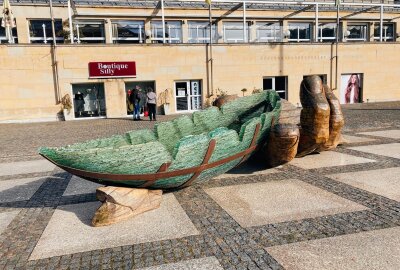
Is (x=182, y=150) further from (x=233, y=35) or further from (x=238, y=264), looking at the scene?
(x=233, y=35)

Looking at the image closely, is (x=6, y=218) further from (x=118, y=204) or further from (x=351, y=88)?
(x=351, y=88)

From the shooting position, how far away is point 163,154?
16.2 ft

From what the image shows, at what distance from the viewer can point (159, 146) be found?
16.2ft

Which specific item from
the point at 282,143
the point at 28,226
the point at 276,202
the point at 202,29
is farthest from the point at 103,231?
the point at 202,29

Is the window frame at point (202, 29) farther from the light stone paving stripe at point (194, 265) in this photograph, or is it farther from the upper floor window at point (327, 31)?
the light stone paving stripe at point (194, 265)

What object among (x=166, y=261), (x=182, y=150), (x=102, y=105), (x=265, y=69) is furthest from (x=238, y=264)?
(x=265, y=69)

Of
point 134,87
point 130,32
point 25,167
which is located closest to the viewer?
point 25,167

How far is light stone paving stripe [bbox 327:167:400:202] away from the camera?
5.67 meters

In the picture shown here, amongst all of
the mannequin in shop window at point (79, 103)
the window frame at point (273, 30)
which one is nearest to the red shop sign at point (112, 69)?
the mannequin in shop window at point (79, 103)

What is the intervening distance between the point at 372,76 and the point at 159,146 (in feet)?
85.5

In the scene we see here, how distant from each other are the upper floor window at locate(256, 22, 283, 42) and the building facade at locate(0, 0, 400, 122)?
0.09m

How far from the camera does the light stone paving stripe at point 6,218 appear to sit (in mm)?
4867

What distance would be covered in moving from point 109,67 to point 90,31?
768 cm

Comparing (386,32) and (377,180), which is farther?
(386,32)
